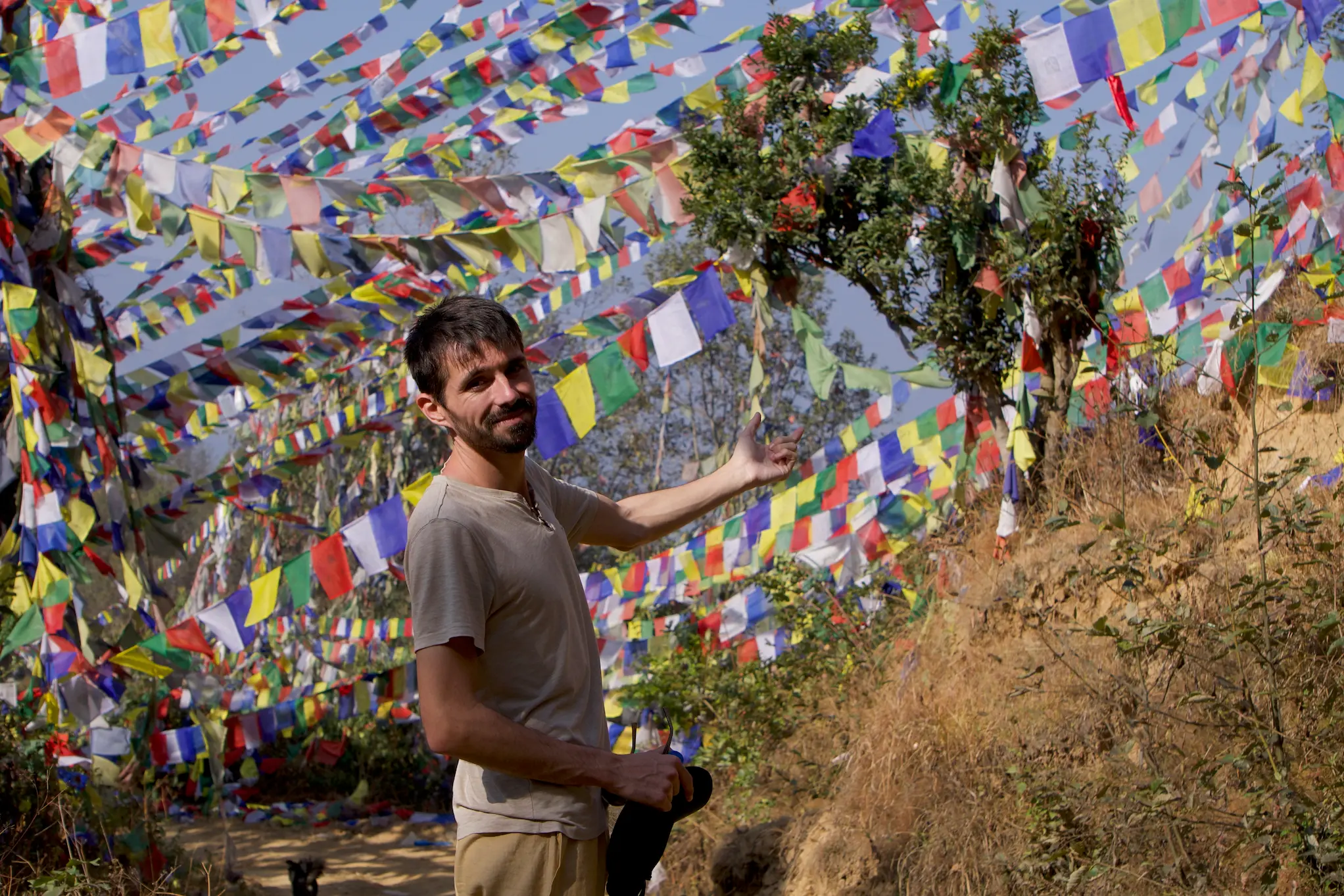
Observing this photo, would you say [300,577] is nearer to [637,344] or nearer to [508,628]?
[637,344]

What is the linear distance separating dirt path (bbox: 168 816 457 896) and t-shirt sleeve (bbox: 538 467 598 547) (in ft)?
17.8

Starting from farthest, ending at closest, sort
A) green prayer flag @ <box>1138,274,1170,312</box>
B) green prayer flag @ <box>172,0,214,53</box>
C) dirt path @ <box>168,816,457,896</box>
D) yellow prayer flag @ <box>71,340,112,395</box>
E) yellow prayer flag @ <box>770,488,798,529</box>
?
green prayer flag @ <box>1138,274,1170,312</box> → dirt path @ <box>168,816,457,896</box> → yellow prayer flag @ <box>770,488,798,529</box> → yellow prayer flag @ <box>71,340,112,395</box> → green prayer flag @ <box>172,0,214,53</box>

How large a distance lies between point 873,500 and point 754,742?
1.67 meters

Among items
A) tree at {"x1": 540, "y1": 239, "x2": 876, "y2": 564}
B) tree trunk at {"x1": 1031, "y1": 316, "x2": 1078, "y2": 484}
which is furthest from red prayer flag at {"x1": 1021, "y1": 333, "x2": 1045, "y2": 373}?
tree at {"x1": 540, "y1": 239, "x2": 876, "y2": 564}

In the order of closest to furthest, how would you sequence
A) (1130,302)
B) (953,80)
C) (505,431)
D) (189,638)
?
(505,431)
(189,638)
(953,80)
(1130,302)

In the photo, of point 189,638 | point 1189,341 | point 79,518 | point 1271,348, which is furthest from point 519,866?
point 1189,341

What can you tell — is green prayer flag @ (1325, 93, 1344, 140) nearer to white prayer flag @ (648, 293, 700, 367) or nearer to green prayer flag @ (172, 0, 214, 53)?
white prayer flag @ (648, 293, 700, 367)

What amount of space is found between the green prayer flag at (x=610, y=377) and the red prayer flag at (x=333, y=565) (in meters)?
1.50

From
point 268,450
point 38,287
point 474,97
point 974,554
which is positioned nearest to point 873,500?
point 974,554

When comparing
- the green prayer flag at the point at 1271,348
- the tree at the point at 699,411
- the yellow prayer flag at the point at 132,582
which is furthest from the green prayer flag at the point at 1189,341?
the tree at the point at 699,411

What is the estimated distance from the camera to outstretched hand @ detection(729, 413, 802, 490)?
277 cm

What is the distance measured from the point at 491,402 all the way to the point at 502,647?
435 mm

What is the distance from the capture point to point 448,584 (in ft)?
6.88

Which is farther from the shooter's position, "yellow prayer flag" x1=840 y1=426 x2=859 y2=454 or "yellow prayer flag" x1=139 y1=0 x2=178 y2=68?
"yellow prayer flag" x1=840 y1=426 x2=859 y2=454
